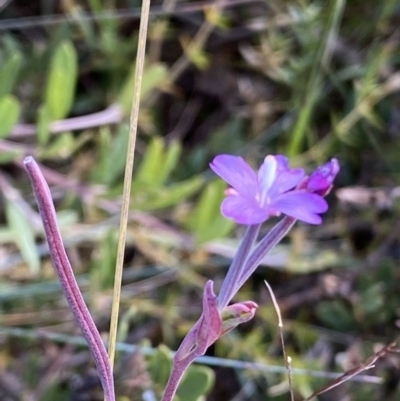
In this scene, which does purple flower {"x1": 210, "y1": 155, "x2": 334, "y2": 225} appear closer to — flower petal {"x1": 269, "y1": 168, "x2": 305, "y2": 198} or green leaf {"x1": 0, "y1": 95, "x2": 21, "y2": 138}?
flower petal {"x1": 269, "y1": 168, "x2": 305, "y2": 198}

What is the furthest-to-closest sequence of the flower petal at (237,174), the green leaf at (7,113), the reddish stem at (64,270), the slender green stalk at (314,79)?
1. the slender green stalk at (314,79)
2. the green leaf at (7,113)
3. the flower petal at (237,174)
4. the reddish stem at (64,270)

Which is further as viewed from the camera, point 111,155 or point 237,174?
point 111,155

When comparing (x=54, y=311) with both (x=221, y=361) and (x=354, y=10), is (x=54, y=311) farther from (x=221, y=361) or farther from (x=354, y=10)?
(x=354, y=10)

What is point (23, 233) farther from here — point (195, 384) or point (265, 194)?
point (265, 194)

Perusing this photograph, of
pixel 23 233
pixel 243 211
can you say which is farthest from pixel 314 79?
pixel 243 211

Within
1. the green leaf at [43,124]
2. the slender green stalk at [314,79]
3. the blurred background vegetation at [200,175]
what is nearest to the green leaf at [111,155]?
the blurred background vegetation at [200,175]

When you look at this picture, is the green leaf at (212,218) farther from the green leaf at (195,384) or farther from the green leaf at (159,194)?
the green leaf at (195,384)

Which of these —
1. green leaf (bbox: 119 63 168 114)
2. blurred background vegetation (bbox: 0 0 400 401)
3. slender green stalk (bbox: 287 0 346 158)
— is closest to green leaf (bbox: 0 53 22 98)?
blurred background vegetation (bbox: 0 0 400 401)
